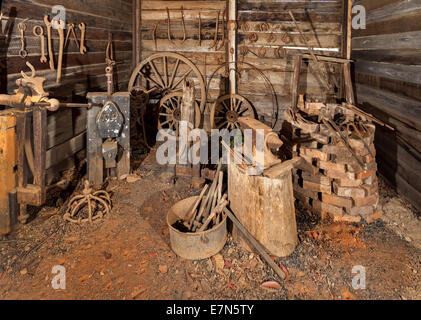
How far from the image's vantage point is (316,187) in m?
4.35

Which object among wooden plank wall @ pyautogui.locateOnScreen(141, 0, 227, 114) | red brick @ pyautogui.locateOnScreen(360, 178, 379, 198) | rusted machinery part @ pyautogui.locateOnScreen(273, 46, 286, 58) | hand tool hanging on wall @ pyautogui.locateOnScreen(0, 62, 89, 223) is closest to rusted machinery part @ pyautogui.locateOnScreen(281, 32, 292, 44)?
rusted machinery part @ pyautogui.locateOnScreen(273, 46, 286, 58)

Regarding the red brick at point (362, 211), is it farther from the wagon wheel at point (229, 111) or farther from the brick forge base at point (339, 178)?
the wagon wheel at point (229, 111)

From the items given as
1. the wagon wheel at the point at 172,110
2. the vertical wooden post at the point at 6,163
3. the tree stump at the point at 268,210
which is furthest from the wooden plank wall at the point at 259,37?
the vertical wooden post at the point at 6,163

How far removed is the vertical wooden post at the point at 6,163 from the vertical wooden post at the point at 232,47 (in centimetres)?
474

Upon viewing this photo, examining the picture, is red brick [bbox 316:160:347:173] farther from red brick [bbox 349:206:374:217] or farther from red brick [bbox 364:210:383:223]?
red brick [bbox 364:210:383:223]

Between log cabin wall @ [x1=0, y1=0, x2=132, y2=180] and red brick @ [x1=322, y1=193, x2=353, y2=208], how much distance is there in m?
4.01

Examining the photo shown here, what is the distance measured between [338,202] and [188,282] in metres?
2.25

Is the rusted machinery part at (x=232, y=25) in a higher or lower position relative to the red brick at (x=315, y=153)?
higher

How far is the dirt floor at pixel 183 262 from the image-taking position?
3.04 metres

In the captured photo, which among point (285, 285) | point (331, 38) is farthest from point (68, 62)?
point (331, 38)

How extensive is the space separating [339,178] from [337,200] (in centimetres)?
29

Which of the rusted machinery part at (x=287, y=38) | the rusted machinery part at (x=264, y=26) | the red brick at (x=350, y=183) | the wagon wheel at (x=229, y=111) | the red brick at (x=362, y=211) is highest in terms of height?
the rusted machinery part at (x=264, y=26)

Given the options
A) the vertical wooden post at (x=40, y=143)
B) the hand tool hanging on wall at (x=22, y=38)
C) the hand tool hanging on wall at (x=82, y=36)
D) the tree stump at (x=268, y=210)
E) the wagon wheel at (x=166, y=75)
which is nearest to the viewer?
the tree stump at (x=268, y=210)
